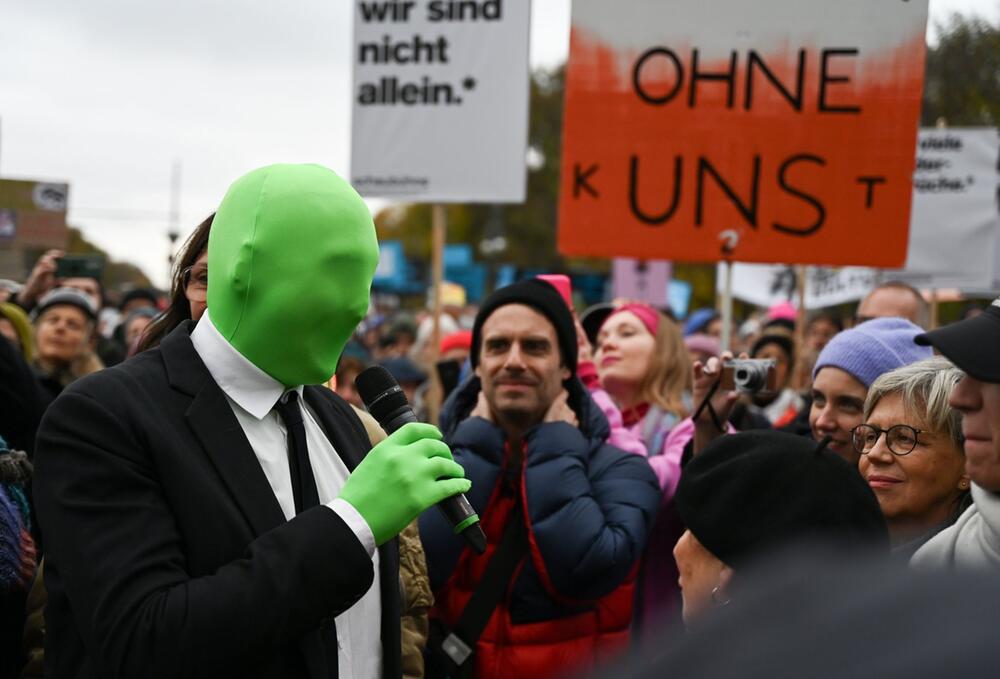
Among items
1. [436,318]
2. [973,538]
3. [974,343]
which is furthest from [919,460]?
[436,318]

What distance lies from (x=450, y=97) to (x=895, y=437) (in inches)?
135

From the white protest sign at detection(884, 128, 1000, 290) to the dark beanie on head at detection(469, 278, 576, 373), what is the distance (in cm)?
412

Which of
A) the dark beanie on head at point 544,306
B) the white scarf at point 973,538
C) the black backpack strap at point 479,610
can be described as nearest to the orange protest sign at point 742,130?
the dark beanie on head at point 544,306

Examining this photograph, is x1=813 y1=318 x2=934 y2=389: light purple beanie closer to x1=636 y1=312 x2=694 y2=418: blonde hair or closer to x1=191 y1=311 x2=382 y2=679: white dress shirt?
x1=636 y1=312 x2=694 y2=418: blonde hair

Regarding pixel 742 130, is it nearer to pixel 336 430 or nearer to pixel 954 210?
pixel 336 430

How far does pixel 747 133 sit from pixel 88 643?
3461 mm

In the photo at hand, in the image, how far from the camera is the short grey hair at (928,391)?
8.89ft

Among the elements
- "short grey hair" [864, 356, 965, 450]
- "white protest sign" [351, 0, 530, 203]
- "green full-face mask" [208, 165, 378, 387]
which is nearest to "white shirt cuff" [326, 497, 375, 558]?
"green full-face mask" [208, 165, 378, 387]

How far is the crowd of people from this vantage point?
5.74ft

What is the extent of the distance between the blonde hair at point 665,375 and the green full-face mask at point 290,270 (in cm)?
262

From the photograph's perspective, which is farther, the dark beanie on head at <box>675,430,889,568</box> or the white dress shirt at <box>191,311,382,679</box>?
the white dress shirt at <box>191,311,382,679</box>

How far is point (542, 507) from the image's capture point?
3230 mm

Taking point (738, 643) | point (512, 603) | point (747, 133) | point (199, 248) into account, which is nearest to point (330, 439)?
point (199, 248)

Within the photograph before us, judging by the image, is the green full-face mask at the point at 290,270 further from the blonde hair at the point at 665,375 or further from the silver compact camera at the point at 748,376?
the blonde hair at the point at 665,375
